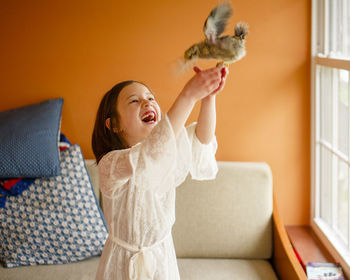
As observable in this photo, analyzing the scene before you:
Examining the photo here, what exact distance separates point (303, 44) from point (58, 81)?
1293mm

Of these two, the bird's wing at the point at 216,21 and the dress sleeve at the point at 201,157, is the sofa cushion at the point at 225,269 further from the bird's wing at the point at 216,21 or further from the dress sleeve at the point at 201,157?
the bird's wing at the point at 216,21

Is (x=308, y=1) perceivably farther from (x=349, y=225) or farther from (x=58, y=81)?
(x=58, y=81)

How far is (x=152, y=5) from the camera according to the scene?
239 cm

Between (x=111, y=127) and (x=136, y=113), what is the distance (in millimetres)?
144

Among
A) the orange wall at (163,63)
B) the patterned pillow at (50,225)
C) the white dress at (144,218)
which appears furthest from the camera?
the orange wall at (163,63)

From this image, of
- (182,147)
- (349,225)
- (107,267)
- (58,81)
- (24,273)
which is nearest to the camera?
(182,147)

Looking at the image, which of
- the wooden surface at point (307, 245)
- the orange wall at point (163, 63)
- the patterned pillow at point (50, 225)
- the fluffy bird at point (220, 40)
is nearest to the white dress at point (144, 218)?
the fluffy bird at point (220, 40)

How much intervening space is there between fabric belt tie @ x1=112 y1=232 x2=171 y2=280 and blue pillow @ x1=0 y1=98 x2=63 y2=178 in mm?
881

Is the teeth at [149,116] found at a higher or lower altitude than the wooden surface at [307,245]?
higher

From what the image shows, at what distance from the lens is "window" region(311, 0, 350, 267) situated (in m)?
2.05

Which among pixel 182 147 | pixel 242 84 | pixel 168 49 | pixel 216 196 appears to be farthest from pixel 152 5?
pixel 182 147

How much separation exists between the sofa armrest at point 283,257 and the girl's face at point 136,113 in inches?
35.1

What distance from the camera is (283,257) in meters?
2.13

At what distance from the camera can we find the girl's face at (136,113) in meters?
1.48
